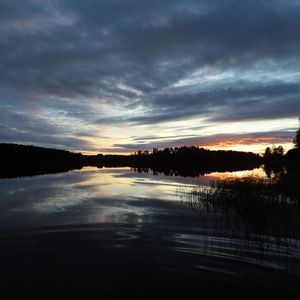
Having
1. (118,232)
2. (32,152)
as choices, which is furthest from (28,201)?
(32,152)

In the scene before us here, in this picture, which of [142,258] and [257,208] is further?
[257,208]

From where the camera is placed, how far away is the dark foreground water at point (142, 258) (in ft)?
30.7

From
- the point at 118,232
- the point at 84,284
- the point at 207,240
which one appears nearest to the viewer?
the point at 84,284

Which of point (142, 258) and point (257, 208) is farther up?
point (257, 208)

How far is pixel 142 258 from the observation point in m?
12.0

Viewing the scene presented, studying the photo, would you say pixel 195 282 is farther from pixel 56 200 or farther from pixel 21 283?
pixel 56 200

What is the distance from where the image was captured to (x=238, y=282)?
980 centimetres

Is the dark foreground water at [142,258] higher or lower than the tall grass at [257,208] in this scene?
lower

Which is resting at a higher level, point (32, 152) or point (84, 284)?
point (32, 152)

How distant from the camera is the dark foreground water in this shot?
9352 millimetres

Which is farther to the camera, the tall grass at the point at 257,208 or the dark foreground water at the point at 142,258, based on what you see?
the tall grass at the point at 257,208

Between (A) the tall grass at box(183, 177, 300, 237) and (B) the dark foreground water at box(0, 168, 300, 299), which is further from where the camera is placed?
(A) the tall grass at box(183, 177, 300, 237)

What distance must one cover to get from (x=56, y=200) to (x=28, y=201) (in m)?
2.17

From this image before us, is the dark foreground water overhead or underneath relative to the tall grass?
underneath
